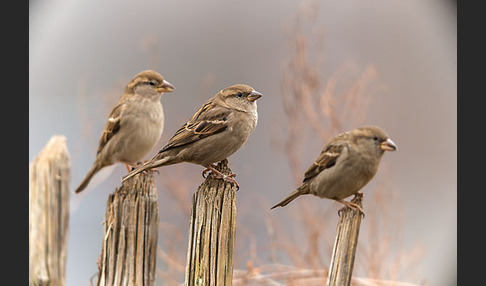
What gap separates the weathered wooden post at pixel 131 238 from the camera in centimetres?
289

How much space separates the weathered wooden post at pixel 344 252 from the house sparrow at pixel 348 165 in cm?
14

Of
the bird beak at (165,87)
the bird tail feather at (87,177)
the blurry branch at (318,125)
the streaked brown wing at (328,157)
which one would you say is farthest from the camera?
the blurry branch at (318,125)

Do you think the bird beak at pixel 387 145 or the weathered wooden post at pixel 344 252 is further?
the bird beak at pixel 387 145

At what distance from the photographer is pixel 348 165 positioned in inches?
118

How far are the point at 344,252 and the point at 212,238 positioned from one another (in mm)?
682

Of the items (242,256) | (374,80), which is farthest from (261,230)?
(374,80)

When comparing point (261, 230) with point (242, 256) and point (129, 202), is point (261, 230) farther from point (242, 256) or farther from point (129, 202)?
point (129, 202)

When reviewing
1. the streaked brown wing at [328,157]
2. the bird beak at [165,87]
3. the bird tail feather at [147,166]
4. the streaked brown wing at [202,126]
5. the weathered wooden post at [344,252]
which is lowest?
the weathered wooden post at [344,252]

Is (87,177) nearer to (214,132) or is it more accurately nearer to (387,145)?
(214,132)

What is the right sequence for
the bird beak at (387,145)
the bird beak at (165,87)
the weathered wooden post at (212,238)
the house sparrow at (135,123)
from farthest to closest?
1. the house sparrow at (135,123)
2. the bird beak at (165,87)
3. the bird beak at (387,145)
4. the weathered wooden post at (212,238)

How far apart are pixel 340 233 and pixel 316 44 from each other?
7.81ft

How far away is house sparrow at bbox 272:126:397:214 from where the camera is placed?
294cm

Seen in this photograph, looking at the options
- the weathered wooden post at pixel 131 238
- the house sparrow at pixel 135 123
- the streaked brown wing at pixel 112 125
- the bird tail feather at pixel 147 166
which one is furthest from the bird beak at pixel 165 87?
the weathered wooden post at pixel 131 238

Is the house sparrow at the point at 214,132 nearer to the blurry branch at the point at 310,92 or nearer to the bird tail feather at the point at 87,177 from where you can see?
the bird tail feather at the point at 87,177
